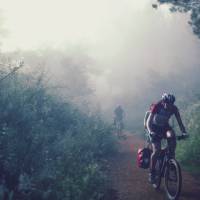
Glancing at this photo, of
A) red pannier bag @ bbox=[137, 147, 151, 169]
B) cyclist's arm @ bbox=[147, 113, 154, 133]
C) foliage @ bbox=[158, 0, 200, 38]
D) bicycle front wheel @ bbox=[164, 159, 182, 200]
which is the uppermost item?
foliage @ bbox=[158, 0, 200, 38]

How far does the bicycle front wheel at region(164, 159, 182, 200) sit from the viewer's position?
292 inches

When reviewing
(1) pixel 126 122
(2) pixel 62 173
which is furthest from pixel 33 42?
(2) pixel 62 173

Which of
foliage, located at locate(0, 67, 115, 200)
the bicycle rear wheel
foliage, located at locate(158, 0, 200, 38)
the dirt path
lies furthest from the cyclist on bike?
foliage, located at locate(158, 0, 200, 38)

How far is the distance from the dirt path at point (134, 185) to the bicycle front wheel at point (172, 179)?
0.71ft

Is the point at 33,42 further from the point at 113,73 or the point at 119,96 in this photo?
the point at 113,73

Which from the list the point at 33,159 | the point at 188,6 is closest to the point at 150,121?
the point at 33,159

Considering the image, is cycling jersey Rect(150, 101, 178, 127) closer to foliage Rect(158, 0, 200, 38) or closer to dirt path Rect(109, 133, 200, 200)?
dirt path Rect(109, 133, 200, 200)

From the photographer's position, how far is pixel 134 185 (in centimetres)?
895

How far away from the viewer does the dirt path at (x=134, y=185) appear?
7996 mm

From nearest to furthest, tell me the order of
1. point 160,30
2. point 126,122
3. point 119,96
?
1. point 126,122
2. point 119,96
3. point 160,30

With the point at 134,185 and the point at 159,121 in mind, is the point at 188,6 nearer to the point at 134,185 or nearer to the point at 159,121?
the point at 159,121

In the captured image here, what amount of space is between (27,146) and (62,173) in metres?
1.04

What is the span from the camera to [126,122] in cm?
3061

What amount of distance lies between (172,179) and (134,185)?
4.78ft
